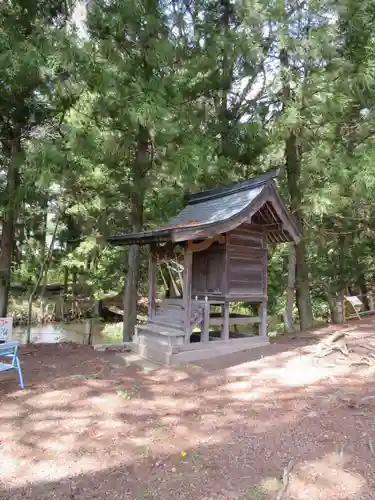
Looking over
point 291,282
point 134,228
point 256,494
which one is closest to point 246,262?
point 134,228

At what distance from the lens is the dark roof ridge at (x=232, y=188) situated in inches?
322

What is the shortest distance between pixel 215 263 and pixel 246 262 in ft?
2.37

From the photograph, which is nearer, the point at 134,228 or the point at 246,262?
the point at 246,262

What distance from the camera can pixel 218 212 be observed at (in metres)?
8.43

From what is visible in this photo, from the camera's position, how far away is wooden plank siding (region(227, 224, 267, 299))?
27.3 feet

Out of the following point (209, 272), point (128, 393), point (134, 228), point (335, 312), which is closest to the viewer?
point (128, 393)

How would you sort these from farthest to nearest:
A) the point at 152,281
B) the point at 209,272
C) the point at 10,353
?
1. the point at 152,281
2. the point at 209,272
3. the point at 10,353

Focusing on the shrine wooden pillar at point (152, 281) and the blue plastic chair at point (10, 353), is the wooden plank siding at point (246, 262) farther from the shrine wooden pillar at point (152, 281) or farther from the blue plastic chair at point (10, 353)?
the blue plastic chair at point (10, 353)

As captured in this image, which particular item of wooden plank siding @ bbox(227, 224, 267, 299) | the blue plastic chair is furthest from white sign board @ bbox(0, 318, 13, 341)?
wooden plank siding @ bbox(227, 224, 267, 299)

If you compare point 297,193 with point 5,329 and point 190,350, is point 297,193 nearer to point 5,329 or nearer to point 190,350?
point 190,350

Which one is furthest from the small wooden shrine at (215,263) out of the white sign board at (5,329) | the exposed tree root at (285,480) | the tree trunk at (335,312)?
the tree trunk at (335,312)

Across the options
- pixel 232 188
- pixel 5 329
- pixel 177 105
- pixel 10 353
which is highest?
pixel 177 105

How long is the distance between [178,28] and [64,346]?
8795 millimetres

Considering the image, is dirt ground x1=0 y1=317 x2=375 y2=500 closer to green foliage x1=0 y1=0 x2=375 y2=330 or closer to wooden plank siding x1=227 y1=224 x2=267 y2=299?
wooden plank siding x1=227 y1=224 x2=267 y2=299
